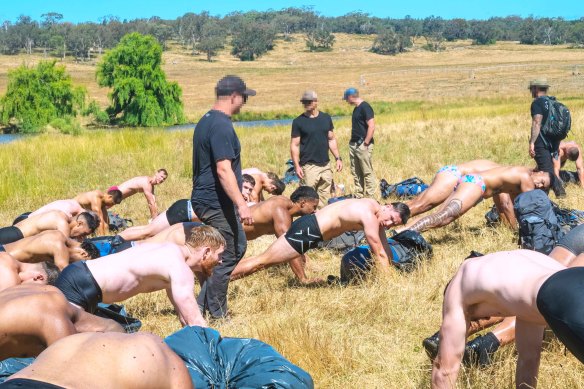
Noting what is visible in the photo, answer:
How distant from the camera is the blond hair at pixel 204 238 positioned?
538 cm

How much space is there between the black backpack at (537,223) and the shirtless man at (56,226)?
4.42 metres

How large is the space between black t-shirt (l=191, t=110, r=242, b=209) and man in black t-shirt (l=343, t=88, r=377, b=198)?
562 centimetres

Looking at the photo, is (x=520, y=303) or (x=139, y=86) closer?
(x=520, y=303)

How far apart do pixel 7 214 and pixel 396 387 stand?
358 inches

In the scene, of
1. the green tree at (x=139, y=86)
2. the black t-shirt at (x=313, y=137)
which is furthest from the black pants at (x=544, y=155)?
the green tree at (x=139, y=86)

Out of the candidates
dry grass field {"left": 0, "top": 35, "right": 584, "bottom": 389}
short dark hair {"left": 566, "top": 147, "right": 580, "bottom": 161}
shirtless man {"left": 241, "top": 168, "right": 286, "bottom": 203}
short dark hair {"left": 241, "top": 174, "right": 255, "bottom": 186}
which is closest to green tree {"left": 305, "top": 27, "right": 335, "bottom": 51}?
dry grass field {"left": 0, "top": 35, "right": 584, "bottom": 389}

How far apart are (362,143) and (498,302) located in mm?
8071

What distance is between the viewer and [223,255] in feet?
19.9

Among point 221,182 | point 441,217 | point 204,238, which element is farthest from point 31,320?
point 441,217

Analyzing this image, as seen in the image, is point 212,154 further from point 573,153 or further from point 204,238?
point 573,153

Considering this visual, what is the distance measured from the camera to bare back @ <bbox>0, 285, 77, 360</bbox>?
13.1 ft

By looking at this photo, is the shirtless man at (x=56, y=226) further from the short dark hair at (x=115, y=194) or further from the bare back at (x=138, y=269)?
the bare back at (x=138, y=269)

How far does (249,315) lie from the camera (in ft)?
20.3

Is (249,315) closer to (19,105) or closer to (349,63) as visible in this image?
(19,105)
